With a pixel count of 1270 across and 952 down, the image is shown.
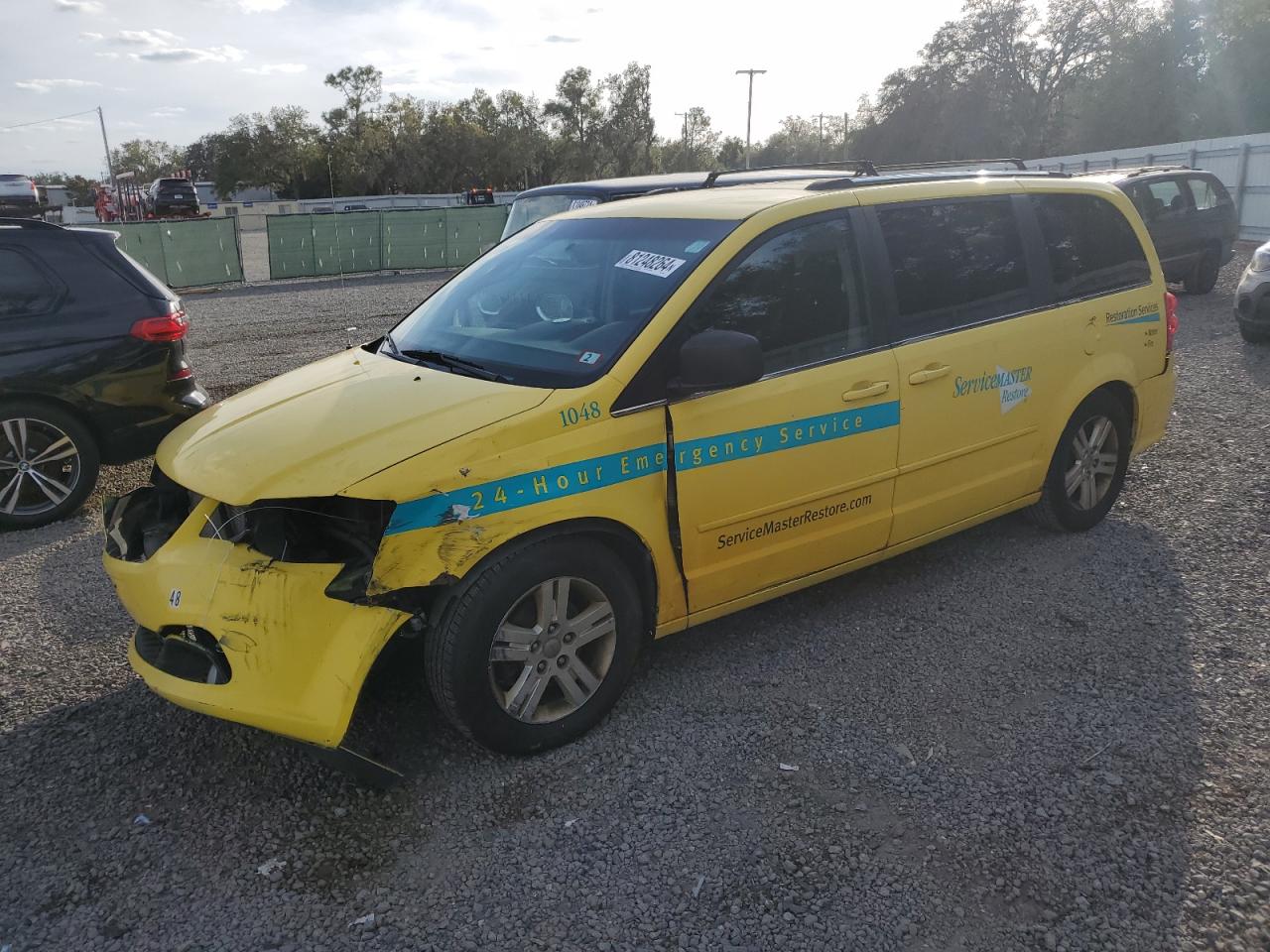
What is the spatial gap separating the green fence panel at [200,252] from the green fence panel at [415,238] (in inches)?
151

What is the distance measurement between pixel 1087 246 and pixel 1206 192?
443 inches

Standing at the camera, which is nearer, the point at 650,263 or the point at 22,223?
the point at 650,263

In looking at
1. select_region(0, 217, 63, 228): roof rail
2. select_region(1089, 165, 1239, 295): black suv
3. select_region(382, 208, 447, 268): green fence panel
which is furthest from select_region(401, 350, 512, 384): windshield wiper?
select_region(382, 208, 447, 268): green fence panel

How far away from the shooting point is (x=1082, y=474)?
511 cm

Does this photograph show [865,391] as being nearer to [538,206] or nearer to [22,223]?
[22,223]

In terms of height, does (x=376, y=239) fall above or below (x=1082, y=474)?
above

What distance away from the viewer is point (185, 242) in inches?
866

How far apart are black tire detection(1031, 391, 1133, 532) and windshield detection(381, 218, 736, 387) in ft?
7.65

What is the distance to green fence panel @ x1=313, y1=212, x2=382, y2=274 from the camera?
24406 millimetres

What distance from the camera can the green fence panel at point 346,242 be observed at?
24.4m

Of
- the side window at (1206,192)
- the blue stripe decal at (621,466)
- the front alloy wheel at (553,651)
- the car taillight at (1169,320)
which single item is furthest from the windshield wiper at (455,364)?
the side window at (1206,192)

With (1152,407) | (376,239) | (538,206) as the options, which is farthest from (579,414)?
(376,239)

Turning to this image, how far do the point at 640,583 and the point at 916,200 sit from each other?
84.7 inches

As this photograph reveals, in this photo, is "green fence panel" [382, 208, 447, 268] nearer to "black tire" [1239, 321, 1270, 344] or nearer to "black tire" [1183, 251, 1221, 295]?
"black tire" [1183, 251, 1221, 295]
